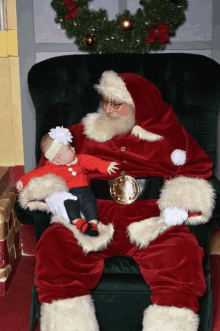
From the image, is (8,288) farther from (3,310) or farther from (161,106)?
(161,106)

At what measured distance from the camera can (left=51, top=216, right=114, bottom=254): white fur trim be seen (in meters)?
1.54

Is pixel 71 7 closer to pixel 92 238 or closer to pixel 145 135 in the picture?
pixel 145 135

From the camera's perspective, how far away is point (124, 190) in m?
1.77

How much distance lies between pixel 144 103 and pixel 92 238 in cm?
78

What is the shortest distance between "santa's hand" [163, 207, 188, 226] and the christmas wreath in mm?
1246

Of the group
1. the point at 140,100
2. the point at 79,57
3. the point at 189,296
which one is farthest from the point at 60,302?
the point at 79,57

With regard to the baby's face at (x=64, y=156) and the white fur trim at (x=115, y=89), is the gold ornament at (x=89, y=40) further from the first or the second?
the baby's face at (x=64, y=156)

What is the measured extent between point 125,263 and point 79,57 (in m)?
1.31

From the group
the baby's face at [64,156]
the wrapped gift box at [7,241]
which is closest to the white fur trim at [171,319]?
the baby's face at [64,156]

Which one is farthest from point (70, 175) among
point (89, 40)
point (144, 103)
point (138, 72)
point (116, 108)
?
point (89, 40)

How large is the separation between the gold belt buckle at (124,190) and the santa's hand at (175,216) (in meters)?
0.24

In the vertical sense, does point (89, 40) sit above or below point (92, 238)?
above

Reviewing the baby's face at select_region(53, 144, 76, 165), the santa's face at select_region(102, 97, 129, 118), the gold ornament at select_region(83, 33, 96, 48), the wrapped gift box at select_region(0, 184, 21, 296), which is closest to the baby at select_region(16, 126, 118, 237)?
the baby's face at select_region(53, 144, 76, 165)

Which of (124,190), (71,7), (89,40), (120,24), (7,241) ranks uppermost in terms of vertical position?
(71,7)
